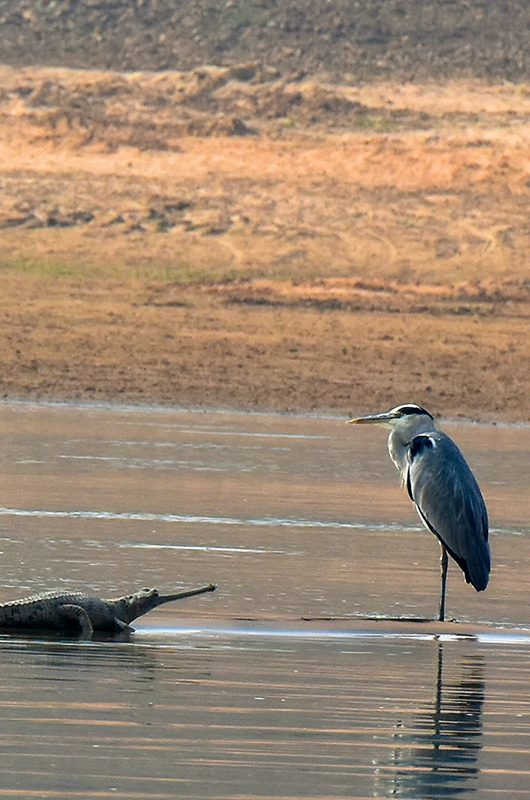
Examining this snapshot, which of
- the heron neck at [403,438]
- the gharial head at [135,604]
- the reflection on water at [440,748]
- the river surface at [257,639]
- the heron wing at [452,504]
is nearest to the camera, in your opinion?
the reflection on water at [440,748]

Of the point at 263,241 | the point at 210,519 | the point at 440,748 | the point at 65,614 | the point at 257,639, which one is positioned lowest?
the point at 263,241

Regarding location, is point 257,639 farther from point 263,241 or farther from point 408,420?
point 263,241

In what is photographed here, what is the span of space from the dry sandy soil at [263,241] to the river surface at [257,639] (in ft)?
16.8

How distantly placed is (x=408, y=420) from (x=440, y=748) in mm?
3842

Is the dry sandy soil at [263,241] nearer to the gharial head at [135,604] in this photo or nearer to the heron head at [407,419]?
the heron head at [407,419]

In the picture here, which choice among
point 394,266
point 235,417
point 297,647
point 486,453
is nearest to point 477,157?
point 394,266

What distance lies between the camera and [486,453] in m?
19.0

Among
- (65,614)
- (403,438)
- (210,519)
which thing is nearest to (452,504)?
(403,438)

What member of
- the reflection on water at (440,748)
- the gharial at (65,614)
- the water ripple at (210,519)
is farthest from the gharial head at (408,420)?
the water ripple at (210,519)

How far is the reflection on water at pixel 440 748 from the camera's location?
251 inches

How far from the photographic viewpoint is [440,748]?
698cm

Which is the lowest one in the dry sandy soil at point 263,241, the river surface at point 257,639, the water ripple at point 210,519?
the dry sandy soil at point 263,241

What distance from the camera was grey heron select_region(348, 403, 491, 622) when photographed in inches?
398

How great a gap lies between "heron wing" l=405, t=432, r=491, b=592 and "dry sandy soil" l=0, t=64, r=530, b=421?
11936 mm
